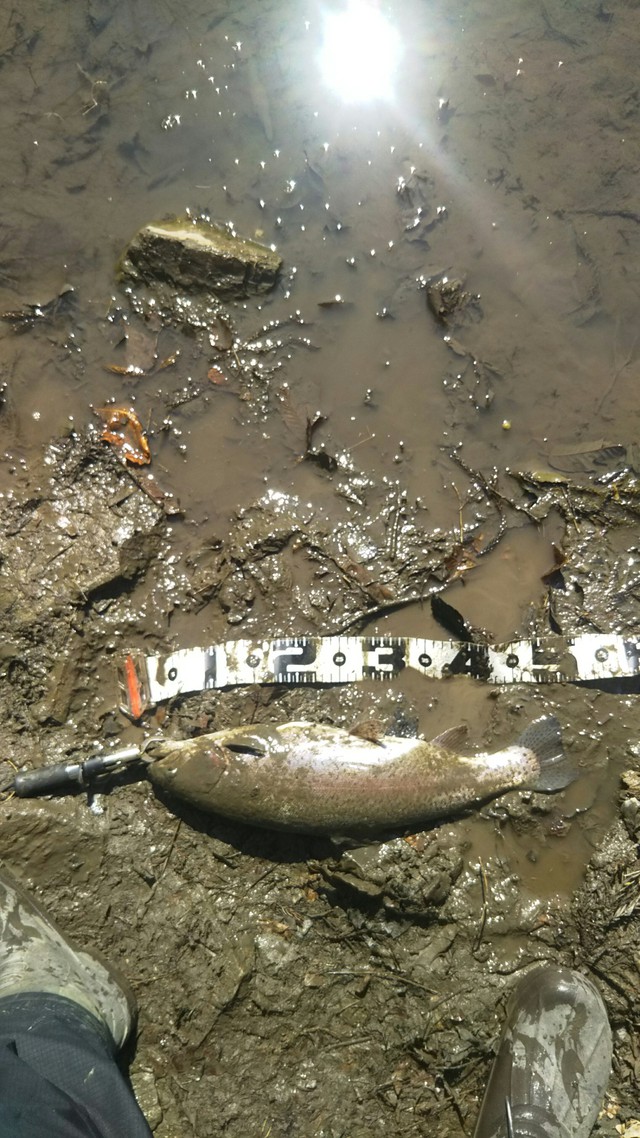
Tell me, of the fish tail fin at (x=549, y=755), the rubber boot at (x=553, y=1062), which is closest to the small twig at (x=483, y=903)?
the rubber boot at (x=553, y=1062)


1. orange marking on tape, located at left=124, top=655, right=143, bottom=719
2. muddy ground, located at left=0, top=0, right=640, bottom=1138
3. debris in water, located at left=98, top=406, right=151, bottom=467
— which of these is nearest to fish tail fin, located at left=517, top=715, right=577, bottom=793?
muddy ground, located at left=0, top=0, right=640, bottom=1138

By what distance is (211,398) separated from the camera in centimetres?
468

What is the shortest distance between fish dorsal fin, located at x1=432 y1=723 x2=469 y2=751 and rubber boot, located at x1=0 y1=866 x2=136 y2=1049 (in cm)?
219

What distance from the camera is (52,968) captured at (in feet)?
12.2

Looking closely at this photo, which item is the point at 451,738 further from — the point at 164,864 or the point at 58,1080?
the point at 58,1080

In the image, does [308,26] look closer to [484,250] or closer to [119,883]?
[484,250]

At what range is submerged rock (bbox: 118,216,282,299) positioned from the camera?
464 cm

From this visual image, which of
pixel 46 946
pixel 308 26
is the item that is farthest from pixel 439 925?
pixel 308 26

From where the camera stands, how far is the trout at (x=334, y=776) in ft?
13.0

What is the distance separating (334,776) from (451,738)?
2.45 feet

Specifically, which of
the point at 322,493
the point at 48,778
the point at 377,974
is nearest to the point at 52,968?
the point at 48,778

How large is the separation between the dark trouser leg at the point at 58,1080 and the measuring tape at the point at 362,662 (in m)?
1.60

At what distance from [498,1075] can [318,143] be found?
5854 millimetres

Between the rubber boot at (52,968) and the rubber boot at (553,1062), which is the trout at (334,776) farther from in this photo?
the rubber boot at (553,1062)
